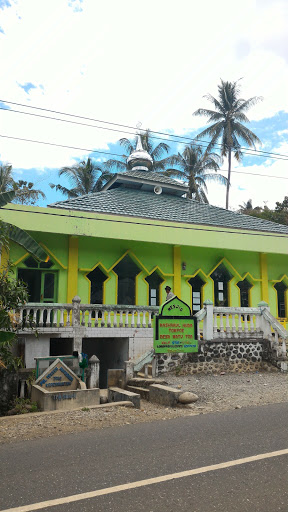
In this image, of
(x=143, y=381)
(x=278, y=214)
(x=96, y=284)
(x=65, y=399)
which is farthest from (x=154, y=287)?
(x=278, y=214)

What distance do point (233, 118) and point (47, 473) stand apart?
34.9m

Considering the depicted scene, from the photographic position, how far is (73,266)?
53.7ft

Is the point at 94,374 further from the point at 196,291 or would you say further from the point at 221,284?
the point at 221,284

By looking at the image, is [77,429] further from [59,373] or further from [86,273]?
[86,273]

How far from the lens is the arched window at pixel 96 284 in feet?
55.3

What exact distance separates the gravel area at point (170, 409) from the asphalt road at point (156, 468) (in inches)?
26.7

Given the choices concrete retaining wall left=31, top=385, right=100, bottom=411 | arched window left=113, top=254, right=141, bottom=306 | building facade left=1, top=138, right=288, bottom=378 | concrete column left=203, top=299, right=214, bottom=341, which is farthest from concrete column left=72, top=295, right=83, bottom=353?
concrete column left=203, top=299, right=214, bottom=341

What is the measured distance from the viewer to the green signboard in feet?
41.3

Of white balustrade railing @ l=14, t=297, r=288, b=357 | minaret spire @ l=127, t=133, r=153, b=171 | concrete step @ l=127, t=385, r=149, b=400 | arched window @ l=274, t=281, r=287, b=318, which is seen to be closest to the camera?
concrete step @ l=127, t=385, r=149, b=400

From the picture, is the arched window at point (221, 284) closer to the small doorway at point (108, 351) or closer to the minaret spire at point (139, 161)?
the small doorway at point (108, 351)

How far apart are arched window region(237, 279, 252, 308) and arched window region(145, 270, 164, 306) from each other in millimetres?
3835

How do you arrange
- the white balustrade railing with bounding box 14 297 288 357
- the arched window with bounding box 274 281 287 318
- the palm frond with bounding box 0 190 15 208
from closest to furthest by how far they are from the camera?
1. the palm frond with bounding box 0 190 15 208
2. the white balustrade railing with bounding box 14 297 288 357
3. the arched window with bounding box 274 281 287 318

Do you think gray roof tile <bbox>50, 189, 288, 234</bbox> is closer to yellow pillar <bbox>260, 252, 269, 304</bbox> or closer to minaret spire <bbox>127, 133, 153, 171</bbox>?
yellow pillar <bbox>260, 252, 269, 304</bbox>

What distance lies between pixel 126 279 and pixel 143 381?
6176mm
